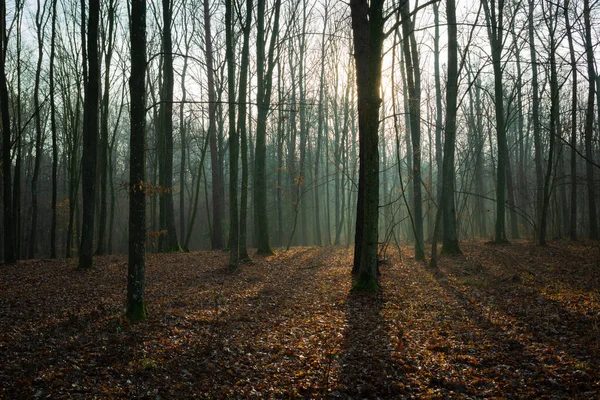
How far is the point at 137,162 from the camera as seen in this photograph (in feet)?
20.3

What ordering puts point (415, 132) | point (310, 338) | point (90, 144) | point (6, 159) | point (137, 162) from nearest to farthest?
point (310, 338) → point (137, 162) → point (90, 144) → point (6, 159) → point (415, 132)

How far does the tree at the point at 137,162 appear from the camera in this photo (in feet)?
20.2

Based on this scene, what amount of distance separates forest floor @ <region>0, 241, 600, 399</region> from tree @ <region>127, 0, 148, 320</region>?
55cm

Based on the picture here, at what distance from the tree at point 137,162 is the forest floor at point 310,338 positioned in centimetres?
55

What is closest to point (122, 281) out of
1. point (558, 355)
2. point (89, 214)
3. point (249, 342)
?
point (89, 214)

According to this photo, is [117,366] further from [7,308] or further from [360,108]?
[360,108]

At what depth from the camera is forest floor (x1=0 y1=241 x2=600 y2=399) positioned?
4199 millimetres

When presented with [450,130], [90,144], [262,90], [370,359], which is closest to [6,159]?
[90,144]

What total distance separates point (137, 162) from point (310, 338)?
12.9 feet

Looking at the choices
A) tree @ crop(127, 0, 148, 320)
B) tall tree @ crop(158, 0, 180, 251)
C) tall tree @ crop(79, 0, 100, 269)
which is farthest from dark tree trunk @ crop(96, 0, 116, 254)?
tree @ crop(127, 0, 148, 320)

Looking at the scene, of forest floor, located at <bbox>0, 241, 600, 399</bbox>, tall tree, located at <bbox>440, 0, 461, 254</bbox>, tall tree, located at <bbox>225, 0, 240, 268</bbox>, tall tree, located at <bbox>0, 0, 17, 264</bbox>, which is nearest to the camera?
forest floor, located at <bbox>0, 241, 600, 399</bbox>

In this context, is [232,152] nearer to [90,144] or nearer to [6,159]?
[90,144]

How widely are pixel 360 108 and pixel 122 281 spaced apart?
7325 millimetres

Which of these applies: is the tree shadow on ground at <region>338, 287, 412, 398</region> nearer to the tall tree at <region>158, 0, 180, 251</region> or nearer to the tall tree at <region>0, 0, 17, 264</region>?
the tall tree at <region>0, 0, 17, 264</region>
